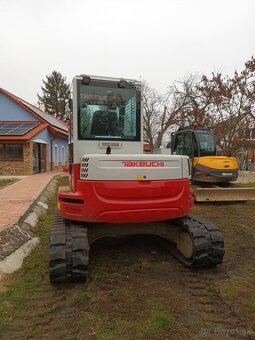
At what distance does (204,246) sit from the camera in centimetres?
505

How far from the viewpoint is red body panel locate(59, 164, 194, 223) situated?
15.6 ft

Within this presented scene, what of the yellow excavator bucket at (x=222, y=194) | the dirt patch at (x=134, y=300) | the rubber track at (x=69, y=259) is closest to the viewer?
the dirt patch at (x=134, y=300)

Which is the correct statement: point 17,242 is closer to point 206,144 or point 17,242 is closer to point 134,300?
point 134,300

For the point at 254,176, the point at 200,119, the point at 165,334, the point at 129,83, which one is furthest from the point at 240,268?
the point at 200,119

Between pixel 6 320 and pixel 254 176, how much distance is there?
16059 millimetres

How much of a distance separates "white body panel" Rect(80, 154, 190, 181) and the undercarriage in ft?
2.70

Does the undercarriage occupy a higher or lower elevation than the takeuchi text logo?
lower

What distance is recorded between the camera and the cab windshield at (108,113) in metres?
5.36

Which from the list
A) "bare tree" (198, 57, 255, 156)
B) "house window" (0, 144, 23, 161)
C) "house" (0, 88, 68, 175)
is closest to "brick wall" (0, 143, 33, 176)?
"house" (0, 88, 68, 175)

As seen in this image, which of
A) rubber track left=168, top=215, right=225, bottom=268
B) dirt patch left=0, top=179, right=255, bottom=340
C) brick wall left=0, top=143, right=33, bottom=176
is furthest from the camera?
brick wall left=0, top=143, right=33, bottom=176

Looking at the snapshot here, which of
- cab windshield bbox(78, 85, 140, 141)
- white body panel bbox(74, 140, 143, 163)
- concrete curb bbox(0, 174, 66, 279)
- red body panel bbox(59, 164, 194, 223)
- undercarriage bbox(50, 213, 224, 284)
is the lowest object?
concrete curb bbox(0, 174, 66, 279)

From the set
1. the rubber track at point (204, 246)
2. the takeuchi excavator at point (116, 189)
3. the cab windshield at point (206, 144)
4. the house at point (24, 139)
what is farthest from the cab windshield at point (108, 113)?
the house at point (24, 139)

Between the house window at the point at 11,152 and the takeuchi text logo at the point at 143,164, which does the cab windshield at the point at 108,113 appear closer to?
the takeuchi text logo at the point at 143,164

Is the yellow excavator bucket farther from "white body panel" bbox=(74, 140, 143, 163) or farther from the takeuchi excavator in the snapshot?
"white body panel" bbox=(74, 140, 143, 163)
